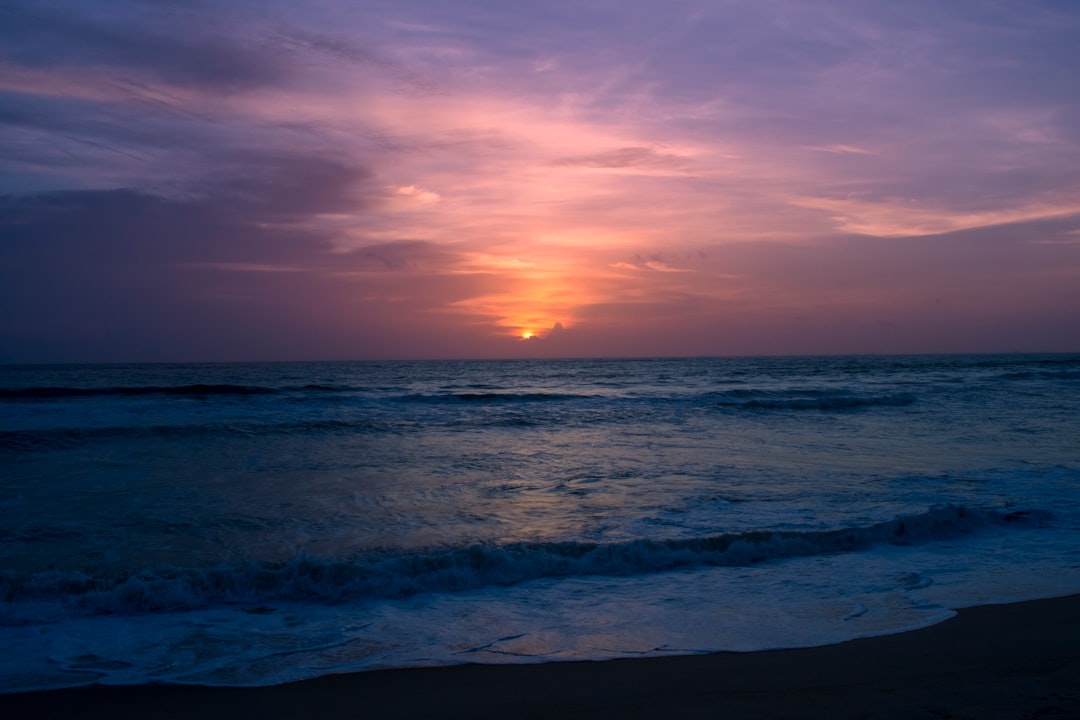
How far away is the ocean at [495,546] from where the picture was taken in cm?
534

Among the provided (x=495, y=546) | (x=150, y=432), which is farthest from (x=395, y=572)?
(x=150, y=432)

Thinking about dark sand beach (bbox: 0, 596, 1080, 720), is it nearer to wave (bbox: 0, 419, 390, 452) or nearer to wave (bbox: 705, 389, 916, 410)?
wave (bbox: 0, 419, 390, 452)

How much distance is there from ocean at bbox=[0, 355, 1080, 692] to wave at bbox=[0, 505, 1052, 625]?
2 centimetres

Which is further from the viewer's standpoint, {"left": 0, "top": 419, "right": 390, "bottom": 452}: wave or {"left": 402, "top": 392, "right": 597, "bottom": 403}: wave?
{"left": 402, "top": 392, "right": 597, "bottom": 403}: wave

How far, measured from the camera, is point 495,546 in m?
7.75

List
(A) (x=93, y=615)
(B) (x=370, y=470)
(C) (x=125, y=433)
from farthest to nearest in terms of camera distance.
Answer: (C) (x=125, y=433)
(B) (x=370, y=470)
(A) (x=93, y=615)

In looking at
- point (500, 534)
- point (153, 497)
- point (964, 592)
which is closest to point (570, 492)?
point (500, 534)

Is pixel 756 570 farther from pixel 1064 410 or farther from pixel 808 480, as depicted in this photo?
pixel 1064 410

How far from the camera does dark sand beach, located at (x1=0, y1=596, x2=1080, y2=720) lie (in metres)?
4.04

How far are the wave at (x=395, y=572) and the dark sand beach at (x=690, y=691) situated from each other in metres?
1.90

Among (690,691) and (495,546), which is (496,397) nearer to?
(495,546)

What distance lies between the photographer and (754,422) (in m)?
21.6

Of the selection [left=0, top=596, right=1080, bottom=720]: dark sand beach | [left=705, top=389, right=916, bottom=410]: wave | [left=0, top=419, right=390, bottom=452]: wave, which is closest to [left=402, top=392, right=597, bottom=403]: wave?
[left=705, top=389, right=916, bottom=410]: wave

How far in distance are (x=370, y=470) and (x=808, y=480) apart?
7720mm
